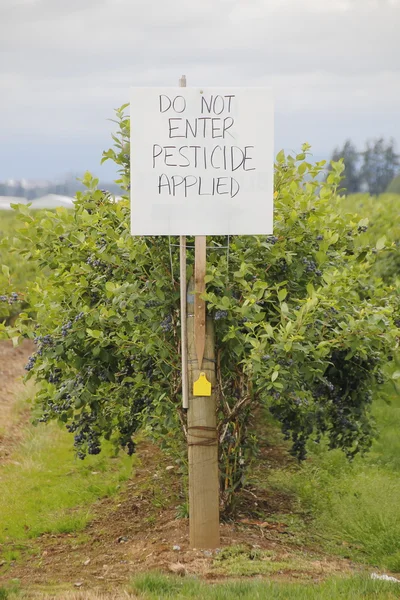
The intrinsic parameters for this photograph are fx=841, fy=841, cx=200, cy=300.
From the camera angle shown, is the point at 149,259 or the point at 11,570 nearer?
the point at 149,259

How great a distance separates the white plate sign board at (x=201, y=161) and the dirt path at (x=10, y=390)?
2052 mm

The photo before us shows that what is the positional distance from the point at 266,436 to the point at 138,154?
4045mm

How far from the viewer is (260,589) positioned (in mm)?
3850

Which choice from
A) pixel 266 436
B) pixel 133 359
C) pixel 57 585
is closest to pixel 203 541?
pixel 57 585

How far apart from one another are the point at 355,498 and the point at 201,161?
2.76m

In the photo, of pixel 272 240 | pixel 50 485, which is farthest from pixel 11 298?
pixel 50 485

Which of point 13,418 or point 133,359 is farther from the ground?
point 133,359

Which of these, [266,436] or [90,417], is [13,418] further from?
[90,417]

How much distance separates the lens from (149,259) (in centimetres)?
458

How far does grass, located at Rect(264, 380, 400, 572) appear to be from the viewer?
506cm

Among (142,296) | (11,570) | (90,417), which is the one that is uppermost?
Answer: (142,296)

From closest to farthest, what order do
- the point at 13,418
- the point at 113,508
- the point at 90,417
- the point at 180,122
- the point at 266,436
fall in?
the point at 180,122, the point at 90,417, the point at 113,508, the point at 266,436, the point at 13,418

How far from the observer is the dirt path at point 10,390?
7960 mm

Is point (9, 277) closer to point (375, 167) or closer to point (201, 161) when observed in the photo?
point (201, 161)
